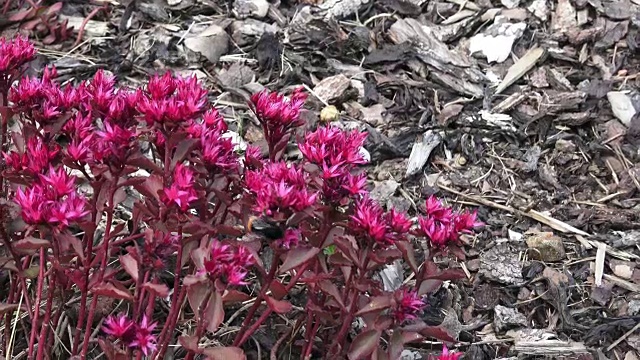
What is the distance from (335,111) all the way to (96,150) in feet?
5.12

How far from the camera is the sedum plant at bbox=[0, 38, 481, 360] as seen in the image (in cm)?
187

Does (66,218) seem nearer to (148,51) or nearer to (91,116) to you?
(91,116)

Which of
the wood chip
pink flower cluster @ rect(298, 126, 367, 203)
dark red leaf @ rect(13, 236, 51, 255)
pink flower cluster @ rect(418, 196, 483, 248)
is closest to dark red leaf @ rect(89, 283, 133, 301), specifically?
dark red leaf @ rect(13, 236, 51, 255)

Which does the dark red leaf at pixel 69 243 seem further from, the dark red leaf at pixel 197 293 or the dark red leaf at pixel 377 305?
the dark red leaf at pixel 377 305

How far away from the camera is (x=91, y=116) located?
7.22ft

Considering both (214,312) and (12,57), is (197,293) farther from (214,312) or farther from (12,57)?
(12,57)

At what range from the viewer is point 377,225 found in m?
1.87

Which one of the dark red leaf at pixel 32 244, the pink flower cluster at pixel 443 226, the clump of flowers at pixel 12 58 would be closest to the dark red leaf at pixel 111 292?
the dark red leaf at pixel 32 244

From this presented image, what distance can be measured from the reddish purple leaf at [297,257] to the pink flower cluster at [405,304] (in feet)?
0.88

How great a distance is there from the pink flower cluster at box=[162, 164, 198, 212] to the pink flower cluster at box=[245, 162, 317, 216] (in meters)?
0.15

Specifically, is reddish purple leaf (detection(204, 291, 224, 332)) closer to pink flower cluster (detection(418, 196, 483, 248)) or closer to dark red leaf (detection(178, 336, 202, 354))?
dark red leaf (detection(178, 336, 202, 354))

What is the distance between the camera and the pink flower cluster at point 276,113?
2.10 m

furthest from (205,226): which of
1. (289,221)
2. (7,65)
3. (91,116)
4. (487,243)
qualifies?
(487,243)

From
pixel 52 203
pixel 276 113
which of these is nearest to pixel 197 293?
pixel 52 203
